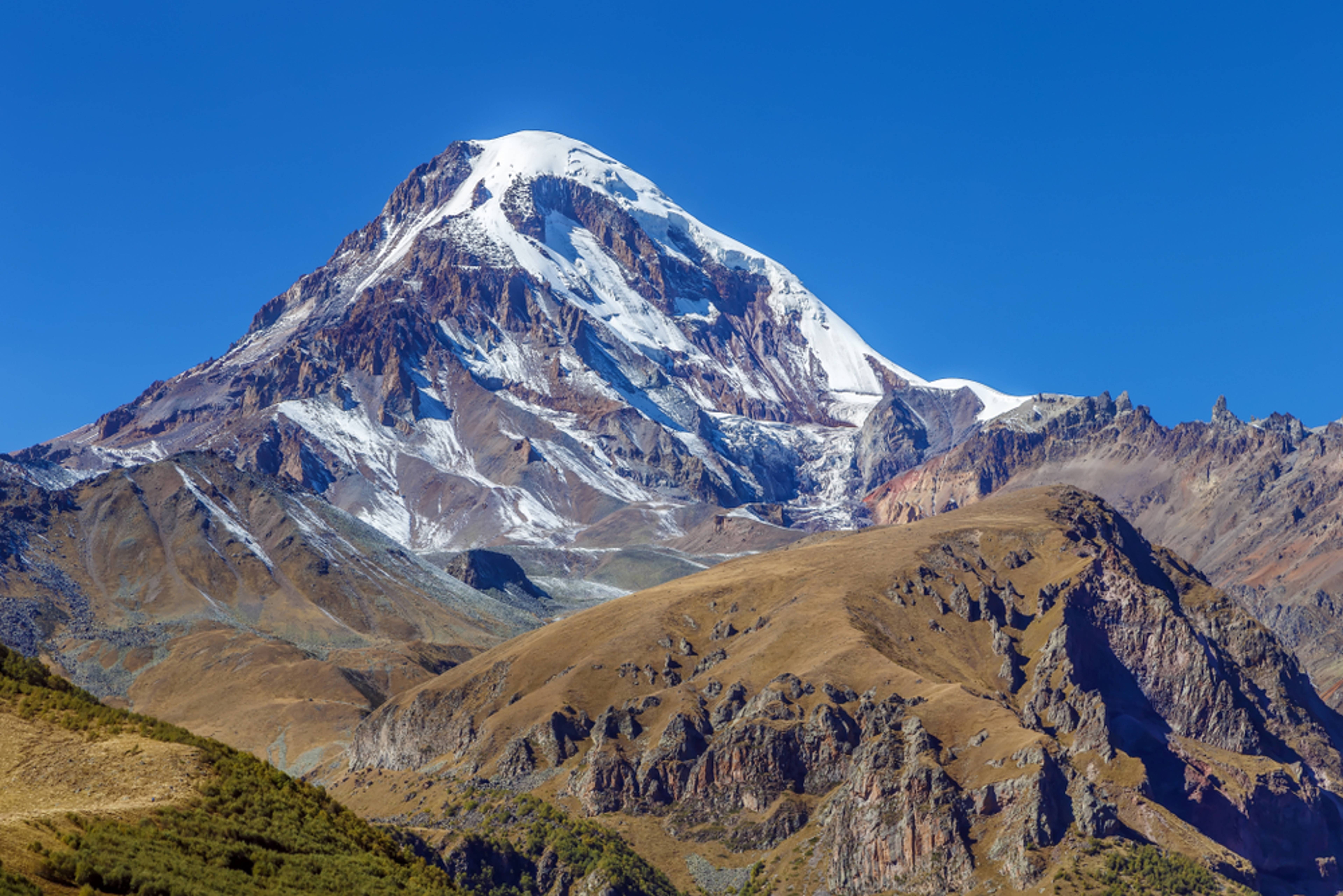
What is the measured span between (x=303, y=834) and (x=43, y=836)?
23973mm

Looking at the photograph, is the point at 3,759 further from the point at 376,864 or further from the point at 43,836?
the point at 376,864

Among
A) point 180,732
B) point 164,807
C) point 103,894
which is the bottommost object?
point 103,894

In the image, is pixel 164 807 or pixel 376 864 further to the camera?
pixel 376 864

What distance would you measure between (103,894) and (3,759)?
57.2 feet

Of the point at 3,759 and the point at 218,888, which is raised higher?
the point at 3,759

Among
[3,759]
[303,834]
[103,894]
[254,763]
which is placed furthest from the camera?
[254,763]

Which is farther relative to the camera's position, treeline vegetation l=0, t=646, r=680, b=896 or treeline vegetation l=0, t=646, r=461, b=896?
treeline vegetation l=0, t=646, r=461, b=896

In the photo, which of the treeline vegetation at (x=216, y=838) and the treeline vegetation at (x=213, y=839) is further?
the treeline vegetation at (x=216, y=838)

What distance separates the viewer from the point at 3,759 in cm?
8681

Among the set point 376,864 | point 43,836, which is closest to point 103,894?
point 43,836

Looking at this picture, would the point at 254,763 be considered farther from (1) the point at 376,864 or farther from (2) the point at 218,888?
(2) the point at 218,888

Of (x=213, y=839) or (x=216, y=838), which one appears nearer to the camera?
(x=213, y=839)

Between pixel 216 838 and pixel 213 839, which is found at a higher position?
pixel 216 838

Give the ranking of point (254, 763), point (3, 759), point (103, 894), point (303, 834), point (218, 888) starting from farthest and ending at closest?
point (254, 763), point (303, 834), point (3, 759), point (218, 888), point (103, 894)
